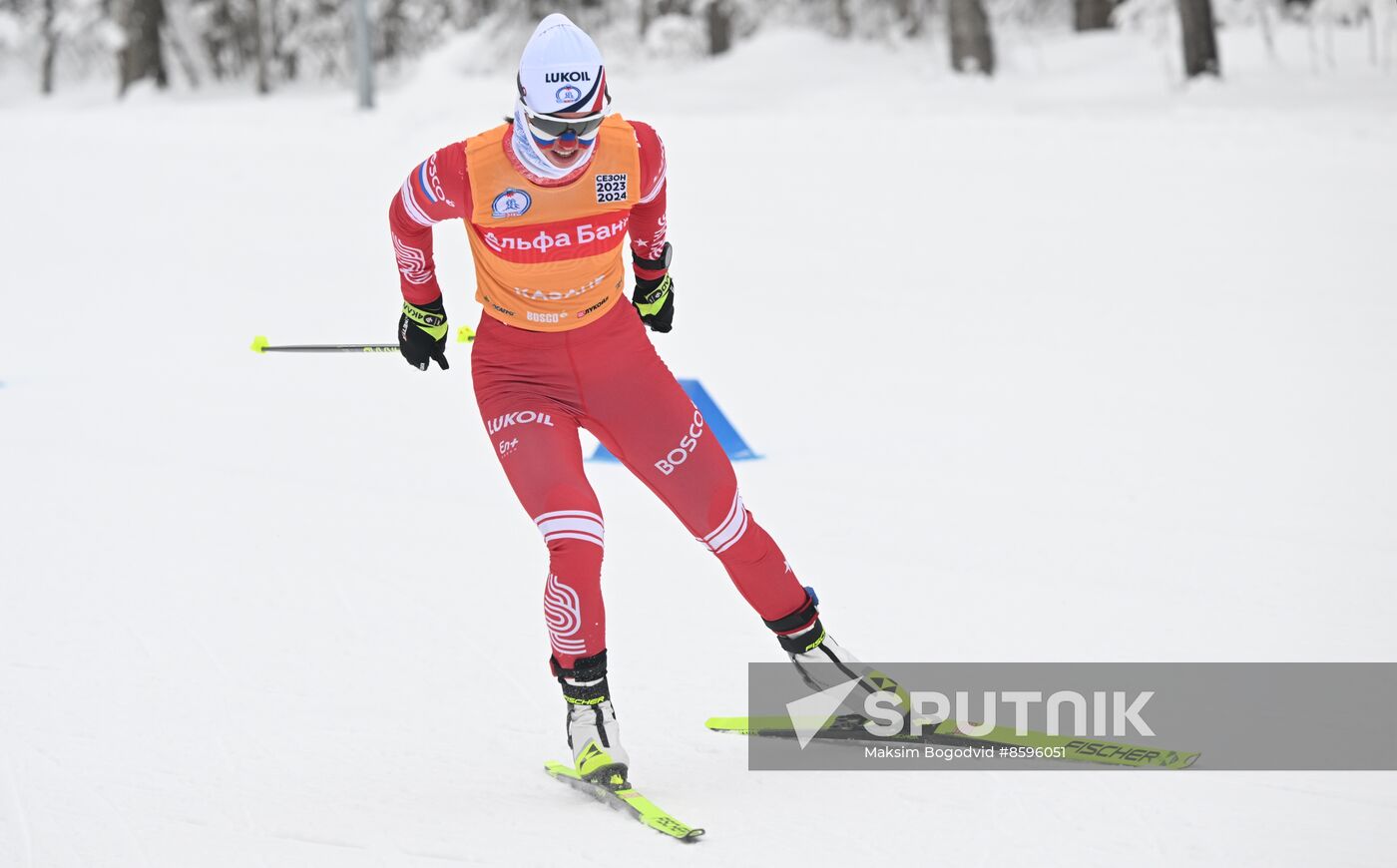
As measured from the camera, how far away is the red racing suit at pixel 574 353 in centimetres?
391

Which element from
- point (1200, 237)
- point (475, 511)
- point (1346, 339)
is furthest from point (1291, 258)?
point (475, 511)

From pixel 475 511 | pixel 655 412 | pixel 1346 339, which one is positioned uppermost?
pixel 655 412

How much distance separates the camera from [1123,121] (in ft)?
41.8

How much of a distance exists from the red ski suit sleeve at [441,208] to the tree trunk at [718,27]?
1991 cm

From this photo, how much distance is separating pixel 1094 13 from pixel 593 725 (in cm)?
1944

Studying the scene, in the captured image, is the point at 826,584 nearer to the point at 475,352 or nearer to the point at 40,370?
the point at 475,352

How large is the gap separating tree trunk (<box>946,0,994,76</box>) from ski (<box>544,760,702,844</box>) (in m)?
14.2

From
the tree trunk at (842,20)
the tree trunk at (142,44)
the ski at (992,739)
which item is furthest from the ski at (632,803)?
the tree trunk at (842,20)

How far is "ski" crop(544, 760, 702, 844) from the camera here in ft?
11.8

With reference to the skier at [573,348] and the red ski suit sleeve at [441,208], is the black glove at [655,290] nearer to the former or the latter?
the red ski suit sleeve at [441,208]

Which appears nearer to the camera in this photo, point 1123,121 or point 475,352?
point 475,352

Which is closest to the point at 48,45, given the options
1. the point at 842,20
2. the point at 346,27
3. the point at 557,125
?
the point at 346,27

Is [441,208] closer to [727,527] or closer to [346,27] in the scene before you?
[727,527]

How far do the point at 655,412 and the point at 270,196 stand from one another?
1093 cm
